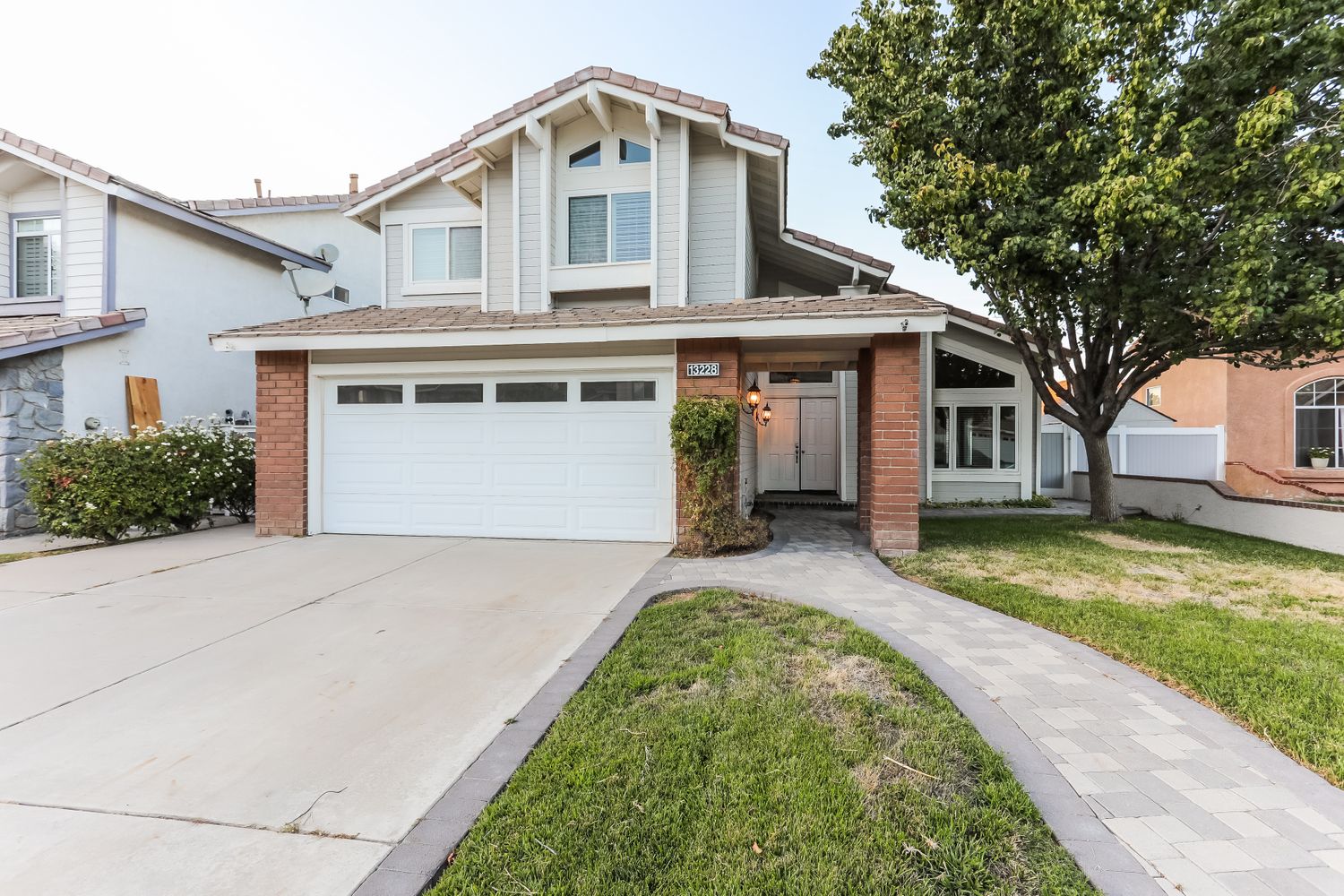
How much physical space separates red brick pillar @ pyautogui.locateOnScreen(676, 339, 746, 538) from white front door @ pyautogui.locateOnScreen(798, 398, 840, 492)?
23.1 feet

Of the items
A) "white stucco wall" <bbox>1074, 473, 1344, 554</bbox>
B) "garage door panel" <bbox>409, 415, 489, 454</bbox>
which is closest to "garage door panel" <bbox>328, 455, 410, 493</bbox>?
"garage door panel" <bbox>409, 415, 489, 454</bbox>

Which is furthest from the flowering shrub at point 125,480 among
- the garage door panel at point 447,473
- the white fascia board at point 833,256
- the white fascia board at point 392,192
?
the white fascia board at point 833,256

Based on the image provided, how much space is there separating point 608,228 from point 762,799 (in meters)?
8.72

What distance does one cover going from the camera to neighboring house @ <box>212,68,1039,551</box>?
7.28 m

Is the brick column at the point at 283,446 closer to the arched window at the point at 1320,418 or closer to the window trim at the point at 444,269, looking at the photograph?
the window trim at the point at 444,269

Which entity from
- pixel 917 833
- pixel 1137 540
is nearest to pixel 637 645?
pixel 917 833

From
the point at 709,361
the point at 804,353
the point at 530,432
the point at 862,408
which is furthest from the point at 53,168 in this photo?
the point at 862,408

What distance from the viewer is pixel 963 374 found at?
12.7 meters

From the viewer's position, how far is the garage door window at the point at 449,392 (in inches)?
322

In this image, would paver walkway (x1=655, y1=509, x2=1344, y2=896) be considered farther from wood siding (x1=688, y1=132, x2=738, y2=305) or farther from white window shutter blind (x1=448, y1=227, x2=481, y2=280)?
white window shutter blind (x1=448, y1=227, x2=481, y2=280)

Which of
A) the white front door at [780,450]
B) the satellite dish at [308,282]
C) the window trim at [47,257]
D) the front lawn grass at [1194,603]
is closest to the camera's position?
the front lawn grass at [1194,603]

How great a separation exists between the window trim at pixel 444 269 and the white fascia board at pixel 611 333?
8.83 feet

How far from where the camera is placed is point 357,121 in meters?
13.0

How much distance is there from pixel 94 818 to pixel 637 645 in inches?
102
